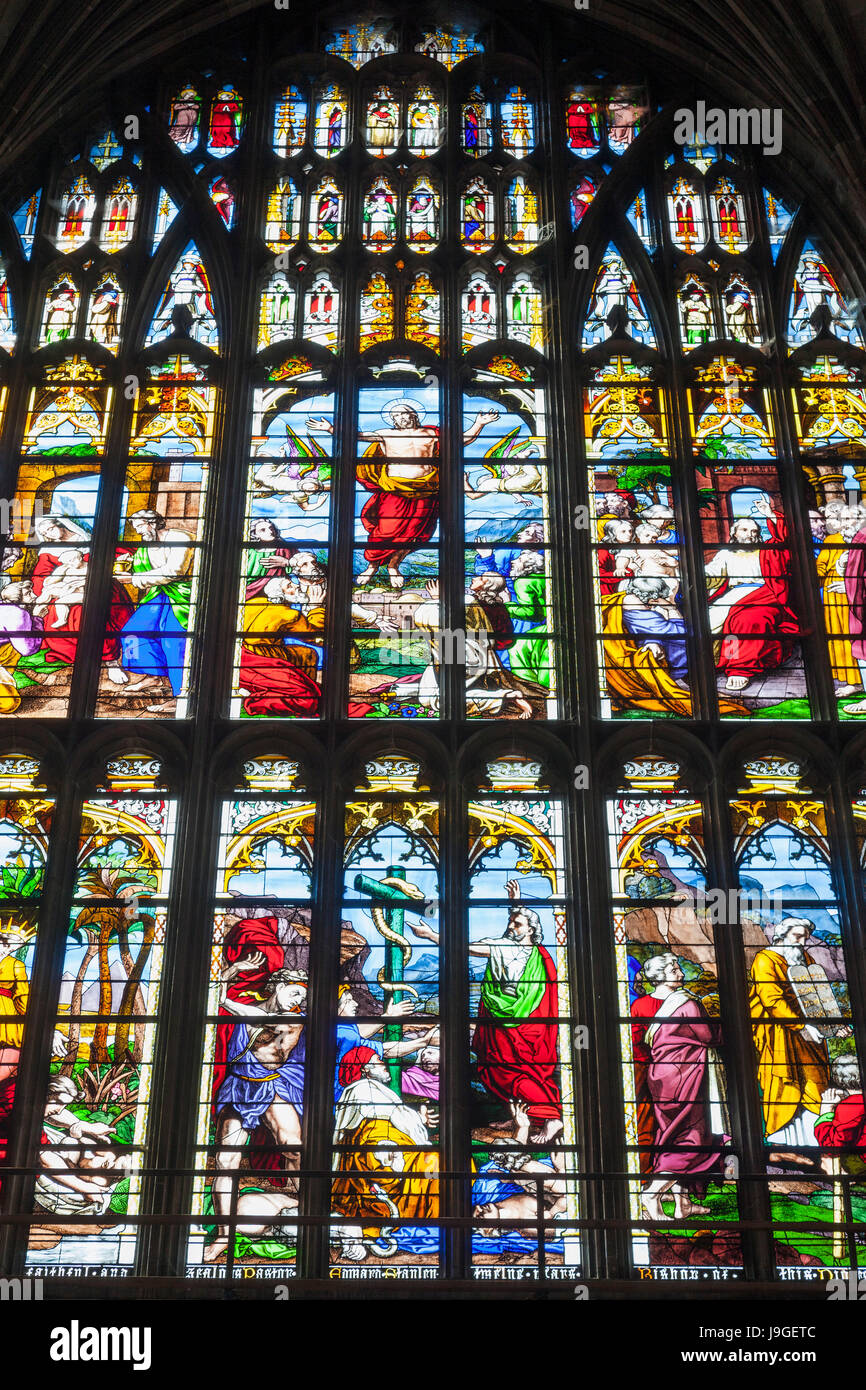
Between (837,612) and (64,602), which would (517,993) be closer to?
(837,612)

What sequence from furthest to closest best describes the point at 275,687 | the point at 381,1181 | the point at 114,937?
the point at 275,687, the point at 114,937, the point at 381,1181

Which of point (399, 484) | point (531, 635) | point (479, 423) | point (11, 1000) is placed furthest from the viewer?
point (479, 423)

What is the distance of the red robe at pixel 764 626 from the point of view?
1161cm

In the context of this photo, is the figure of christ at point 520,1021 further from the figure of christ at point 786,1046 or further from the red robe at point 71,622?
the red robe at point 71,622

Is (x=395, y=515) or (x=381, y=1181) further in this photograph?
(x=395, y=515)

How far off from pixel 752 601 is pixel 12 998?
543cm

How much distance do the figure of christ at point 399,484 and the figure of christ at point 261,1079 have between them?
3.02 metres

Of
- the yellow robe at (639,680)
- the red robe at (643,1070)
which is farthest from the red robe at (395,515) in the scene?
the red robe at (643,1070)

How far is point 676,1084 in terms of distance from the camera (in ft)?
33.4

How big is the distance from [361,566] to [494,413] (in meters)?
1.65

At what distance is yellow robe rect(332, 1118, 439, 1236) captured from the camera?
9.82 metres

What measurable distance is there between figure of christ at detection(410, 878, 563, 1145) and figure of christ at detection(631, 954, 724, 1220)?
0.54m

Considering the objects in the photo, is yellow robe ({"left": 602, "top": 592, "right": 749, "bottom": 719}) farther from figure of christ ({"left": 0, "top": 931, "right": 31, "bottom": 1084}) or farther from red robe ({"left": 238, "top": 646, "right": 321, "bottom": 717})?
figure of christ ({"left": 0, "top": 931, "right": 31, "bottom": 1084})

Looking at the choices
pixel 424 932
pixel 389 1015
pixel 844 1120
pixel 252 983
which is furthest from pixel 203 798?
pixel 844 1120
